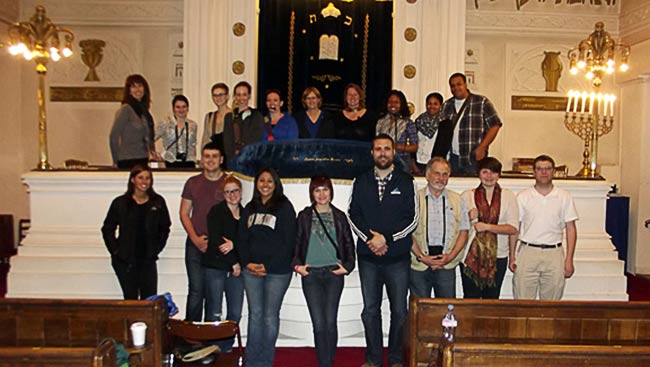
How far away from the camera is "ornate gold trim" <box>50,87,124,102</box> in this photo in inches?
375

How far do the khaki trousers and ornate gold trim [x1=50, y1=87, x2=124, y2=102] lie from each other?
23.7ft

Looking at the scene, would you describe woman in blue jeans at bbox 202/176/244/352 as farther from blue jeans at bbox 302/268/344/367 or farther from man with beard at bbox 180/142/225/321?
blue jeans at bbox 302/268/344/367

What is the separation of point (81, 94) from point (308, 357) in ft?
22.2

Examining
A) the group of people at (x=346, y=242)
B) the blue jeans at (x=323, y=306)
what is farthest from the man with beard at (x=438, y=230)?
the blue jeans at (x=323, y=306)

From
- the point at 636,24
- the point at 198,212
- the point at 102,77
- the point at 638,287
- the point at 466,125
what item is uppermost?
the point at 636,24

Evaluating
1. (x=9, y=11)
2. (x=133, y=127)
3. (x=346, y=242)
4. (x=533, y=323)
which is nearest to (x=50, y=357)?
(x=346, y=242)

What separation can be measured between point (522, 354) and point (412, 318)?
1.09m

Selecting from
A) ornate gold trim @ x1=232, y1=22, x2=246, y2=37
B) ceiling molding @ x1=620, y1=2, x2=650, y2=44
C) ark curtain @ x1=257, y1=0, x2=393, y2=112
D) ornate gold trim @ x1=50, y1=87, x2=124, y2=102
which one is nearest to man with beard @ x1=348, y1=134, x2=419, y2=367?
ark curtain @ x1=257, y1=0, x2=393, y2=112

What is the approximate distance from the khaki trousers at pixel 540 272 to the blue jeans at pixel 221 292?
87.4 inches

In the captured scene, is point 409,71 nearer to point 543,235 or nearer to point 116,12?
point 116,12

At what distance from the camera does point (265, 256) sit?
4141 mm

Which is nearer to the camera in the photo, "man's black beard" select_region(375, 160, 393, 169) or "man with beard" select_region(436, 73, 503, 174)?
"man's black beard" select_region(375, 160, 393, 169)

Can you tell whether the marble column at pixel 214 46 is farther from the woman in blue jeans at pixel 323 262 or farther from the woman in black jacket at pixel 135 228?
the woman in blue jeans at pixel 323 262

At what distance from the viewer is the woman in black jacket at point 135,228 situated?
178 inches
